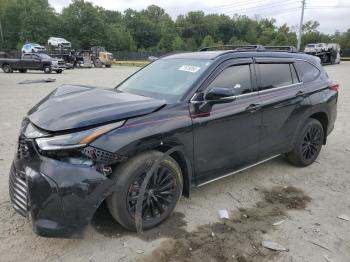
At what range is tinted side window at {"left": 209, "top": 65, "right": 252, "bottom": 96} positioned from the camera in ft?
12.7

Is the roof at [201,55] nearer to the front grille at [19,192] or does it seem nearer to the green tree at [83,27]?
the front grille at [19,192]

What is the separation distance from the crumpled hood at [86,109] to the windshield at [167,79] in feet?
1.03

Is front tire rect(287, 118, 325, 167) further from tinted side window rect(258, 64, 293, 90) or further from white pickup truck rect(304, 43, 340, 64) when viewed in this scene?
white pickup truck rect(304, 43, 340, 64)

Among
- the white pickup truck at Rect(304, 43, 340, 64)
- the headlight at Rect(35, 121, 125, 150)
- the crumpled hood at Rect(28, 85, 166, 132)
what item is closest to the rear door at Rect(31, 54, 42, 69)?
the crumpled hood at Rect(28, 85, 166, 132)

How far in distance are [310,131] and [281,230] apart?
217 cm

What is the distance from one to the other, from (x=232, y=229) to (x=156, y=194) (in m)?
0.88

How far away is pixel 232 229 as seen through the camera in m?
3.46

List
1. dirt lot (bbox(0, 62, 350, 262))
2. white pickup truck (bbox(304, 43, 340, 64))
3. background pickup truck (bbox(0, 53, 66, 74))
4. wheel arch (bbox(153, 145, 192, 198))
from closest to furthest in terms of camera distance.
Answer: dirt lot (bbox(0, 62, 350, 262)) < wheel arch (bbox(153, 145, 192, 198)) < background pickup truck (bbox(0, 53, 66, 74)) < white pickup truck (bbox(304, 43, 340, 64))

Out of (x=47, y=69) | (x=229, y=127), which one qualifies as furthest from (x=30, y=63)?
(x=229, y=127)

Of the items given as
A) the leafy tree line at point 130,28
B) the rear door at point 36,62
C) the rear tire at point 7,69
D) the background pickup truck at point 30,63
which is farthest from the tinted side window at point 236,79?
the leafy tree line at point 130,28

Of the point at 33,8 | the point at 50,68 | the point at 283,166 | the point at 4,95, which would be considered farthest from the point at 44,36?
the point at 283,166

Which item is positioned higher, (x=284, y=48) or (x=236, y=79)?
(x=284, y=48)

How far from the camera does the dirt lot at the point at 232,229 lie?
3.01 meters

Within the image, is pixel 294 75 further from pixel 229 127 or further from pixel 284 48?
pixel 229 127
